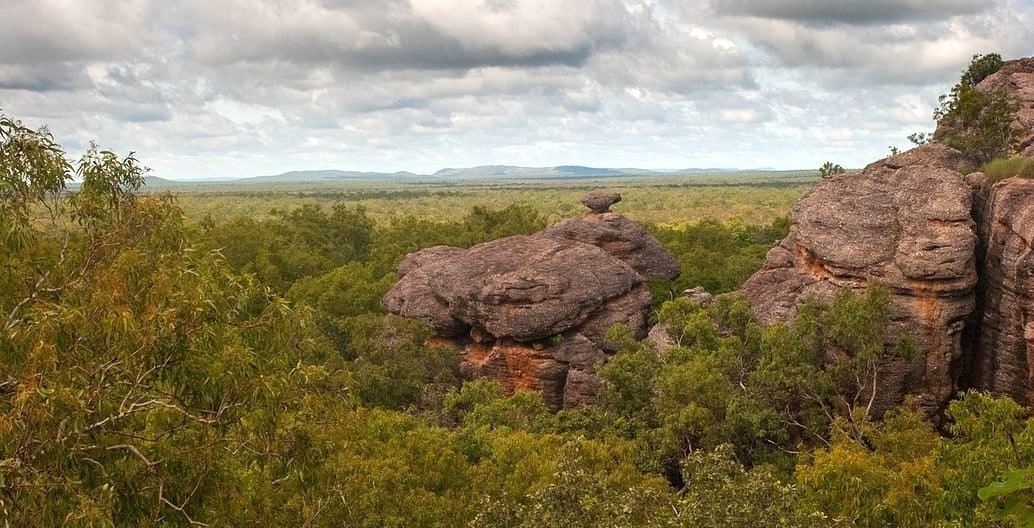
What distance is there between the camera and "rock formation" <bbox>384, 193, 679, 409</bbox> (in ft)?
116

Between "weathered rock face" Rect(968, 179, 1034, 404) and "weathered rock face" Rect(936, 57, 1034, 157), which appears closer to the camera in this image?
"weathered rock face" Rect(968, 179, 1034, 404)

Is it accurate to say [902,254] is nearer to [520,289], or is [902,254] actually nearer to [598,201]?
[520,289]

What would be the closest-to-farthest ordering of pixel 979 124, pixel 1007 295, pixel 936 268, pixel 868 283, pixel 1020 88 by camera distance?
pixel 1007 295 < pixel 936 268 < pixel 868 283 < pixel 979 124 < pixel 1020 88

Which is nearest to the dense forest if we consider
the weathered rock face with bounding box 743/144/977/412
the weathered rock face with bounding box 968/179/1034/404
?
the weathered rock face with bounding box 743/144/977/412

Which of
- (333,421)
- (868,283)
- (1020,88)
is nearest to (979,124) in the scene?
(1020,88)

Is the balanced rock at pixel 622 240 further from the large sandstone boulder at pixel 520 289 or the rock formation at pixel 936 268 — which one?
the rock formation at pixel 936 268

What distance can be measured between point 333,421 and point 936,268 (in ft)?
70.1

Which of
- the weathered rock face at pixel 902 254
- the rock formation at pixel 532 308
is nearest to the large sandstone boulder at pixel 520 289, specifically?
the rock formation at pixel 532 308

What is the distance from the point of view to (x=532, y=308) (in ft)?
117

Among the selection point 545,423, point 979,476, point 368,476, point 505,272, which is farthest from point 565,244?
point 979,476

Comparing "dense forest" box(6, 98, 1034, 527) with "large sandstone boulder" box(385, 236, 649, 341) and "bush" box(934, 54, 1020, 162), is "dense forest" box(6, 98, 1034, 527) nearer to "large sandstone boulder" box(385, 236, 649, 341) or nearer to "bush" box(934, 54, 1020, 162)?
"large sandstone boulder" box(385, 236, 649, 341)

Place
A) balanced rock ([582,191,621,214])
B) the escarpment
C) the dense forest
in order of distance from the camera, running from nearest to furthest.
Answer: the dense forest < the escarpment < balanced rock ([582,191,621,214])

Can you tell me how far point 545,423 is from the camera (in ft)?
82.5

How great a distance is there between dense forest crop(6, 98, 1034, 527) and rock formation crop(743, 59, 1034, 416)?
1.90m
